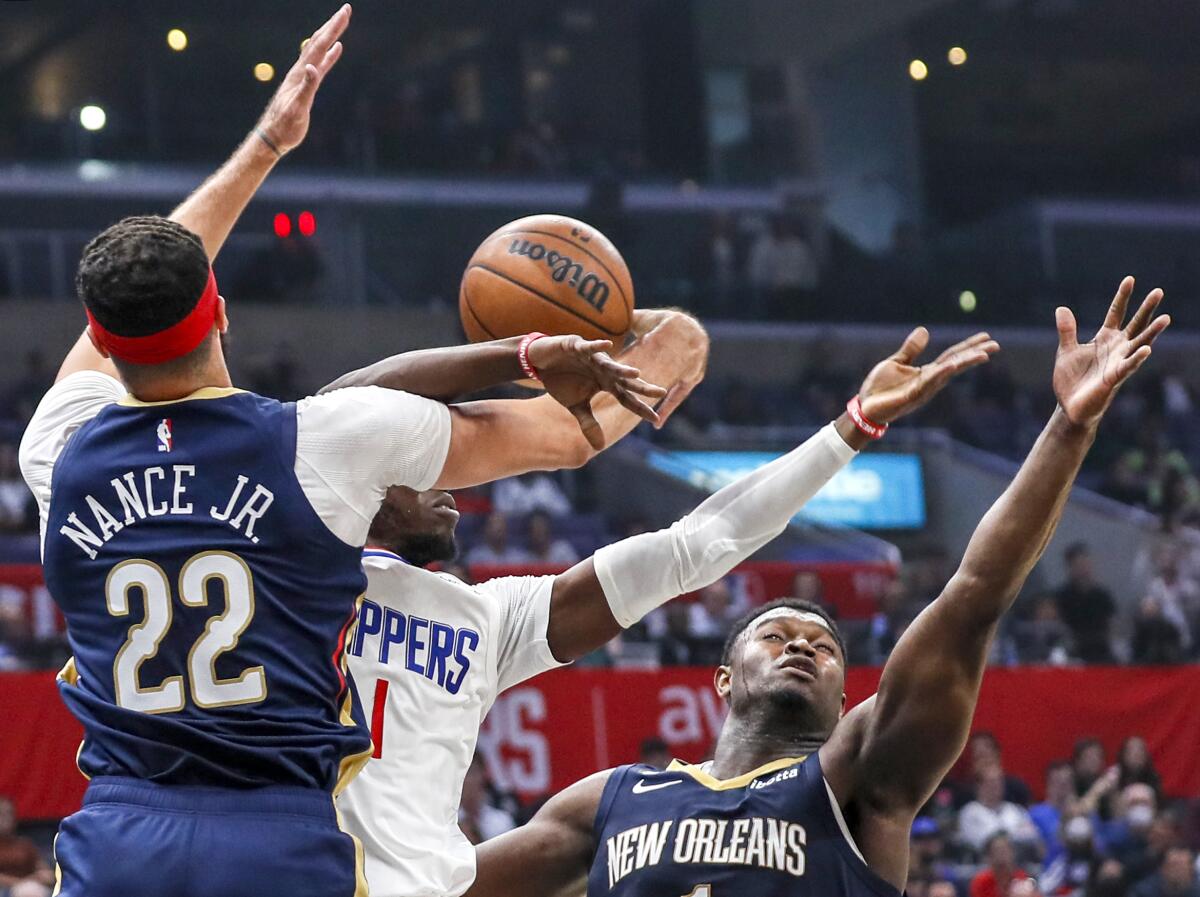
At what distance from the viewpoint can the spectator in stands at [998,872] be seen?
10.0m

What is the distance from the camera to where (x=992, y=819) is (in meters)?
11.1

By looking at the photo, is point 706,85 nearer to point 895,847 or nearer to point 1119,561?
point 1119,561

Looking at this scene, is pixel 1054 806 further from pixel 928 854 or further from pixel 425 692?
pixel 425 692

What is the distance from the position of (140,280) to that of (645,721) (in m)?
8.21

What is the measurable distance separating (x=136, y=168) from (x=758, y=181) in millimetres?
8201

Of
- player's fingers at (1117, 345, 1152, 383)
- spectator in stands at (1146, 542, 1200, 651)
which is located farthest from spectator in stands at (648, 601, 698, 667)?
player's fingers at (1117, 345, 1152, 383)

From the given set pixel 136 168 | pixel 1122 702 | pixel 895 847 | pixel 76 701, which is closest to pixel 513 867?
pixel 895 847

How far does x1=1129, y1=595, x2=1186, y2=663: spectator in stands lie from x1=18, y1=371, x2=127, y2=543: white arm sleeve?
38.6ft

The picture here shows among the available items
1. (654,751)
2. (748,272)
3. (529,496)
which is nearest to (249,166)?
(654,751)

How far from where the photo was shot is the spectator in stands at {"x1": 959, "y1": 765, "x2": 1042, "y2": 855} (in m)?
11.0

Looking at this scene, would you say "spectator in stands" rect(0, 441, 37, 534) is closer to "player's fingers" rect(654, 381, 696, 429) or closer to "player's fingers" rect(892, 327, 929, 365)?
"player's fingers" rect(654, 381, 696, 429)

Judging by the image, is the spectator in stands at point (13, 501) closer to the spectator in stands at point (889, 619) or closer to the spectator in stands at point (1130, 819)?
the spectator in stands at point (889, 619)

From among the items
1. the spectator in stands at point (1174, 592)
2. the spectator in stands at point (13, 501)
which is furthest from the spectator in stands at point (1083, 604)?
the spectator in stands at point (13, 501)

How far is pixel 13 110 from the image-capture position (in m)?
23.0
